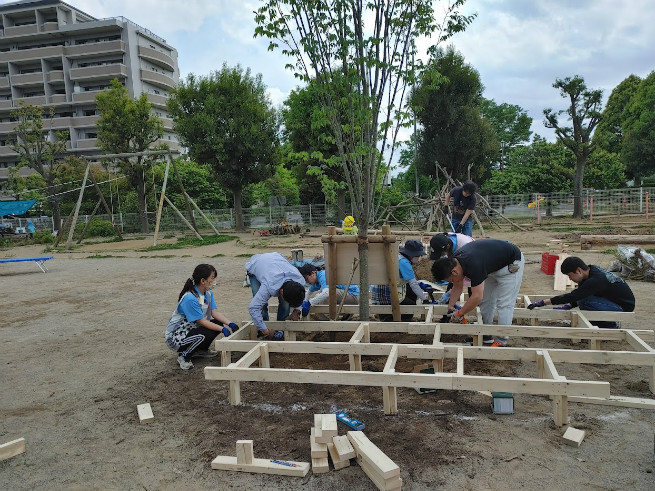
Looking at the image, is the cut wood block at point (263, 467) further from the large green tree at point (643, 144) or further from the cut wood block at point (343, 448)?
the large green tree at point (643, 144)

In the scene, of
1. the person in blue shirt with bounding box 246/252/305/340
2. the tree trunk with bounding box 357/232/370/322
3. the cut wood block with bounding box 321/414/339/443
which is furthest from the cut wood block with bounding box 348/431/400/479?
the tree trunk with bounding box 357/232/370/322

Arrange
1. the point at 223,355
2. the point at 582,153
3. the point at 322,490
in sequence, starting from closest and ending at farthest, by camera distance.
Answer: the point at 322,490, the point at 223,355, the point at 582,153

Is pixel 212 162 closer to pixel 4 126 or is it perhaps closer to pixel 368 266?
pixel 368 266

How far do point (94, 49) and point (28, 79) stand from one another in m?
8.33

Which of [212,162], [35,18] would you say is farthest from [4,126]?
[212,162]

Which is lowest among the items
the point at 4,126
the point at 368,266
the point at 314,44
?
the point at 368,266

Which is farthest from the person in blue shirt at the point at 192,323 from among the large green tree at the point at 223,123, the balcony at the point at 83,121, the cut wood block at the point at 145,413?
the balcony at the point at 83,121

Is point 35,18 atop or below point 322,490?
atop

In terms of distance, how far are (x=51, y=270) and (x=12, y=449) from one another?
1198 centimetres

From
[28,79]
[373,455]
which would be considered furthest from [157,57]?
[373,455]

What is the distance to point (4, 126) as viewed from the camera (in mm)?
49750

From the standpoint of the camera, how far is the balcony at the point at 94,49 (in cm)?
4906

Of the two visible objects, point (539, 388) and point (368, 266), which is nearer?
point (539, 388)

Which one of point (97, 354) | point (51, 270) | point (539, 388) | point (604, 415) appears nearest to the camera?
point (539, 388)
